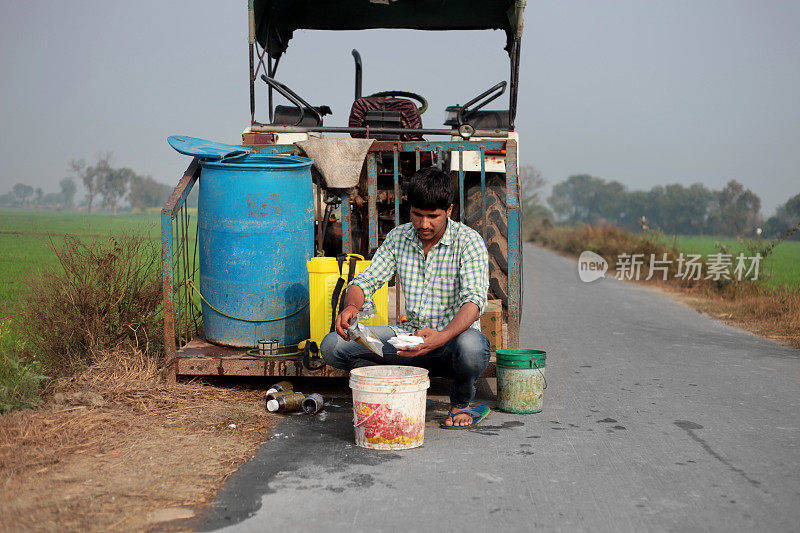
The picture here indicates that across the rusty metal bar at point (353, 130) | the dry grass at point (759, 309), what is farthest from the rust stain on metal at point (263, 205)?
the dry grass at point (759, 309)

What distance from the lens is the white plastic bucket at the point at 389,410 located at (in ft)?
14.7

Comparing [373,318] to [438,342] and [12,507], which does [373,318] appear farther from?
[12,507]

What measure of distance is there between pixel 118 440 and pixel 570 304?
354 inches

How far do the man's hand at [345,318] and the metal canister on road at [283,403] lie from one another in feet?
2.52

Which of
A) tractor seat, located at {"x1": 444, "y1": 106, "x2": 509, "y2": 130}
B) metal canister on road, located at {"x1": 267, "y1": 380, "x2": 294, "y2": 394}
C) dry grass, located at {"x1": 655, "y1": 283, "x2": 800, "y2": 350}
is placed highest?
tractor seat, located at {"x1": 444, "y1": 106, "x2": 509, "y2": 130}

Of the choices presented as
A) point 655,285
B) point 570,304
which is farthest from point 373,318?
point 655,285

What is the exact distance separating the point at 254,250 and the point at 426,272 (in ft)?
4.67

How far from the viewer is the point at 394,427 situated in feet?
14.8

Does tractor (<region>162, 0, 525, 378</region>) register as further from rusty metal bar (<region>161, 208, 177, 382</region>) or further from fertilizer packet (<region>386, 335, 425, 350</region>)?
fertilizer packet (<region>386, 335, 425, 350</region>)

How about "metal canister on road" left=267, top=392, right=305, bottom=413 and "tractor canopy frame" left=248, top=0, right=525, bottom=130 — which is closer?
"metal canister on road" left=267, top=392, right=305, bottom=413

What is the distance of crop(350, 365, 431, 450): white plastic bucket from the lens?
4473 mm

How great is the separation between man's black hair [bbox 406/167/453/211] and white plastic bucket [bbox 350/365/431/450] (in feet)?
3.33
